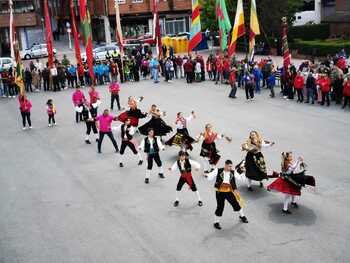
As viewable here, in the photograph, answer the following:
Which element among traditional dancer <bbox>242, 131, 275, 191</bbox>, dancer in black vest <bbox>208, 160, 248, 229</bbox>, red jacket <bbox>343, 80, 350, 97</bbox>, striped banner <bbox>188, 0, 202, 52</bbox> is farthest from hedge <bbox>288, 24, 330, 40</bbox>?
dancer in black vest <bbox>208, 160, 248, 229</bbox>

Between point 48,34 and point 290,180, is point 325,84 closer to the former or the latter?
point 290,180

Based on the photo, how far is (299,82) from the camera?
23906 mm

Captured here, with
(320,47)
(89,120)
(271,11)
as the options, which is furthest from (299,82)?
(271,11)

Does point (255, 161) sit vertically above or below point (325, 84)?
below

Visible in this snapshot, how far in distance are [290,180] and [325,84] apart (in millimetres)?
11362

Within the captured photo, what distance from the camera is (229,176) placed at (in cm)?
1179

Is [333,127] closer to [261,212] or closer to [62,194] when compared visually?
[261,212]

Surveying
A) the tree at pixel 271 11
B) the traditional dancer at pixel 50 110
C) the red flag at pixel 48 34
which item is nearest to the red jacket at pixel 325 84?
the traditional dancer at pixel 50 110

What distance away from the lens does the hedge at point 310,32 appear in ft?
149

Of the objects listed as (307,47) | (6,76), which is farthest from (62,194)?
(307,47)

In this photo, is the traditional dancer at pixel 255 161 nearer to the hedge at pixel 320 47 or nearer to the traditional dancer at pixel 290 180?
the traditional dancer at pixel 290 180

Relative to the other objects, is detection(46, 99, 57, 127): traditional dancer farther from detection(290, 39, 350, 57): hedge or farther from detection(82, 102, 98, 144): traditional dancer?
detection(290, 39, 350, 57): hedge

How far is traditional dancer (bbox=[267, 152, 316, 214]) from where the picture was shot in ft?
40.7

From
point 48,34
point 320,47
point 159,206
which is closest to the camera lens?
point 159,206
